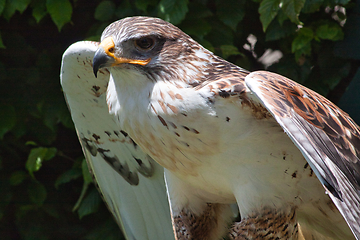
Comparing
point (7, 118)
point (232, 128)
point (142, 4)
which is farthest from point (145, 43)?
point (7, 118)

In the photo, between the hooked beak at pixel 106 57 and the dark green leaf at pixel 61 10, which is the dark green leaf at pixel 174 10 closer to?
the dark green leaf at pixel 61 10

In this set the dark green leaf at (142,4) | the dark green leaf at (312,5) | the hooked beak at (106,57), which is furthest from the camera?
the dark green leaf at (142,4)

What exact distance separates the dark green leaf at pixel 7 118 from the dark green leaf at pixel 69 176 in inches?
17.5

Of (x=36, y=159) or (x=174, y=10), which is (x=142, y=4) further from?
(x=36, y=159)

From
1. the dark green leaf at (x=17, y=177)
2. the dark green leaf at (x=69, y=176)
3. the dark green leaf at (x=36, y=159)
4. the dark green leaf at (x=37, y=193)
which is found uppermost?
the dark green leaf at (x=36, y=159)

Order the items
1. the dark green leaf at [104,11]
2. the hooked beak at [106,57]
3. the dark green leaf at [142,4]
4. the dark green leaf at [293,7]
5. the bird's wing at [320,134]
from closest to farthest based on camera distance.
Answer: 1. the bird's wing at [320,134]
2. the hooked beak at [106,57]
3. the dark green leaf at [293,7]
4. the dark green leaf at [142,4]
5. the dark green leaf at [104,11]

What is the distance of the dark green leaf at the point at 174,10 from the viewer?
6.89 feet

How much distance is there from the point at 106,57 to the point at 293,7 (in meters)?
1.09

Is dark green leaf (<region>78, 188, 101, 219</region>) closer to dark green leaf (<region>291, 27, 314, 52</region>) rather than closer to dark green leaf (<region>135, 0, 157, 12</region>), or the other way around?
dark green leaf (<region>135, 0, 157, 12</region>)

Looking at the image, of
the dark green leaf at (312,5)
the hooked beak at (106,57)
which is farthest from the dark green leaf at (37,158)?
the dark green leaf at (312,5)

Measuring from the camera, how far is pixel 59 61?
2625mm

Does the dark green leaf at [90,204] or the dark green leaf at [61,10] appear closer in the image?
the dark green leaf at [61,10]

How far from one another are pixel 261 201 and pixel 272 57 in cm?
130

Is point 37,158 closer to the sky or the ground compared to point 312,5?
closer to the ground
